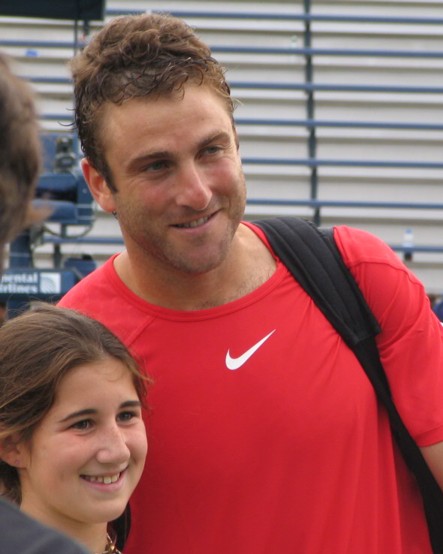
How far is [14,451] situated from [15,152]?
1123mm

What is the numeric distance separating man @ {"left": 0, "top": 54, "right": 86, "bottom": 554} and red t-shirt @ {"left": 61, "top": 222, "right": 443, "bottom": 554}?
3.32 ft

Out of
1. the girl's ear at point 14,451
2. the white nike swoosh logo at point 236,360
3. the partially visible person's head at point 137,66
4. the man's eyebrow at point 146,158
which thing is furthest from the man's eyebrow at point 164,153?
the girl's ear at point 14,451

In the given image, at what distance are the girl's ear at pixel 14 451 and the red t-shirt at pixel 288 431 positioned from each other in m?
0.22

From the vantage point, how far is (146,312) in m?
2.09

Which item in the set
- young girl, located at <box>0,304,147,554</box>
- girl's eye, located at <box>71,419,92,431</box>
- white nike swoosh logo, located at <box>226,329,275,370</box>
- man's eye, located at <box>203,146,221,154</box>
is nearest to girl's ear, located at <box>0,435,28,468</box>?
young girl, located at <box>0,304,147,554</box>

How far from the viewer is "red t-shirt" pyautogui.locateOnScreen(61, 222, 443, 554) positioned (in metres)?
1.96

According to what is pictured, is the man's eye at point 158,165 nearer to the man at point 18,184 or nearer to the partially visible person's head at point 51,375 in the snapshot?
the partially visible person's head at point 51,375

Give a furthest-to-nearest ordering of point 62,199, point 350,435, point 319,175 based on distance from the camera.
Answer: point 319,175 < point 62,199 < point 350,435

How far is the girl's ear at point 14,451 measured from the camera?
78.2 inches

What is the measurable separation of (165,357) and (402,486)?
0.51 metres

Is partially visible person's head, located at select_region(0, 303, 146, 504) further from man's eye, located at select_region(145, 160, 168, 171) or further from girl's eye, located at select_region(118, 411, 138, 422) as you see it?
man's eye, located at select_region(145, 160, 168, 171)

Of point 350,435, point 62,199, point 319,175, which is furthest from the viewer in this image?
point 319,175

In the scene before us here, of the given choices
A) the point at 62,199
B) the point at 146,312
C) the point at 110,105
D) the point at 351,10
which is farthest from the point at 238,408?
the point at 351,10

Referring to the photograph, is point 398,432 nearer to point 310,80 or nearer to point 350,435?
point 350,435
